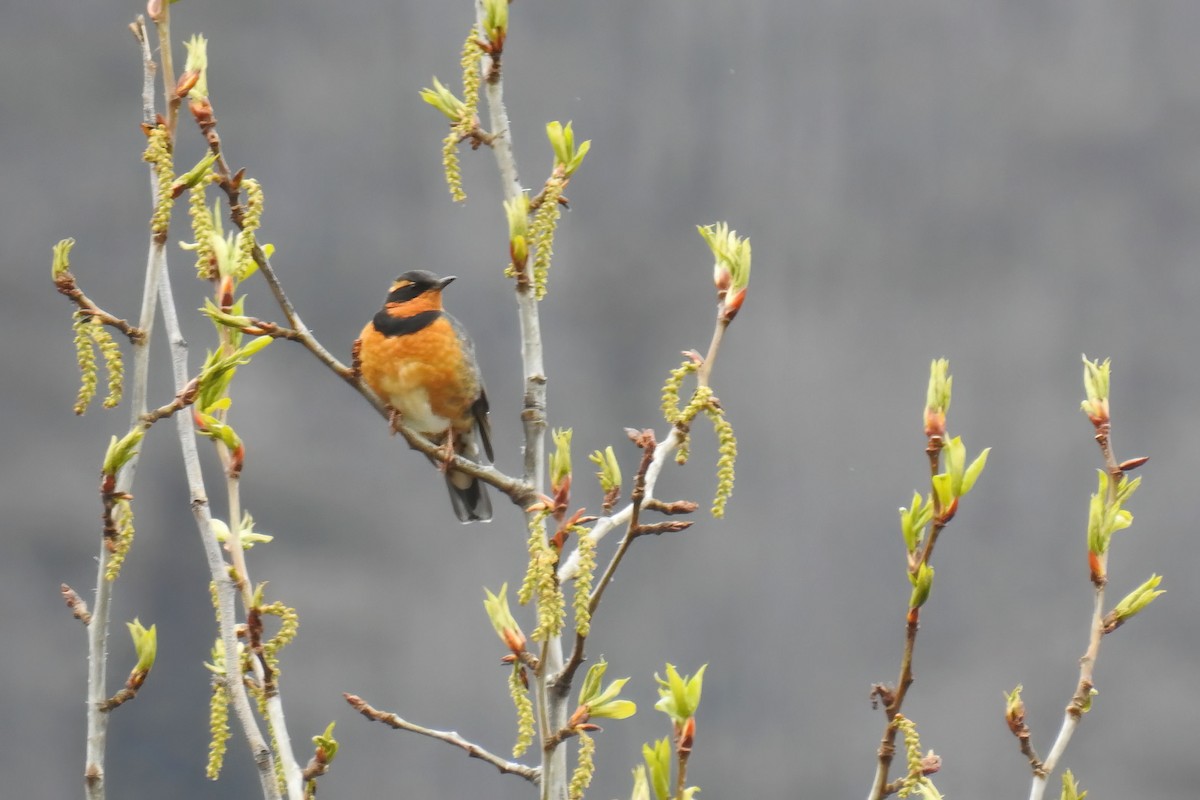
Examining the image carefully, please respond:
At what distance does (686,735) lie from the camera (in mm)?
1344

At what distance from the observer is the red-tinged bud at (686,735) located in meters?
1.33

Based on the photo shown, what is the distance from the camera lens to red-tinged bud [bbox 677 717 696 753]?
133 centimetres

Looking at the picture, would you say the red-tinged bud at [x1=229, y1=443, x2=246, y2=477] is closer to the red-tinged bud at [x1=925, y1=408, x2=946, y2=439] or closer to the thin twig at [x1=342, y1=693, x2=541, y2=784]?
the thin twig at [x1=342, y1=693, x2=541, y2=784]

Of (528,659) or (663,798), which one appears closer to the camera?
(663,798)

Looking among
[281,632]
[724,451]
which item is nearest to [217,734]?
[281,632]

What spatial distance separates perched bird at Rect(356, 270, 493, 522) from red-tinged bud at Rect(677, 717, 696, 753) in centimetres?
161

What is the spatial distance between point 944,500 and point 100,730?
3.48 ft

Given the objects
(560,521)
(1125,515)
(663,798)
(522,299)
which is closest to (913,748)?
(663,798)

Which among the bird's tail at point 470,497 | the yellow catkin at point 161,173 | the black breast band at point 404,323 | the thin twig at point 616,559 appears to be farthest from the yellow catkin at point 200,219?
the bird's tail at point 470,497

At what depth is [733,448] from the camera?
53.1 inches

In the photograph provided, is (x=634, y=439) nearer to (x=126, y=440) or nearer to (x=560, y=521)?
(x=560, y=521)

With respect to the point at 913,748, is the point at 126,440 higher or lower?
higher

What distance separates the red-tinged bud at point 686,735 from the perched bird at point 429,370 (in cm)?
161

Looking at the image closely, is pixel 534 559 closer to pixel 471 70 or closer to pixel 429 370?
pixel 471 70
